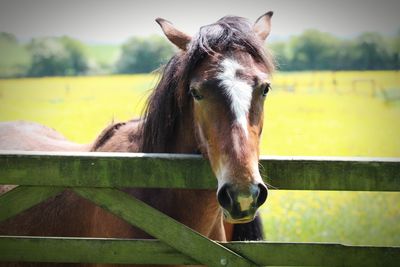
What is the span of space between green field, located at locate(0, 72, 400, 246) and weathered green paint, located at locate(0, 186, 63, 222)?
129cm

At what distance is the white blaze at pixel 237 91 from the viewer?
3490mm

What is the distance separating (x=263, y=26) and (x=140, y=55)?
3093 centimetres

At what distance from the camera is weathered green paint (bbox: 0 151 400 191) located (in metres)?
3.45

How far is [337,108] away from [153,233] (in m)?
25.2

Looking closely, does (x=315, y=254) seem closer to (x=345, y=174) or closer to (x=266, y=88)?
(x=345, y=174)

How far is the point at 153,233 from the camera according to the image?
343 centimetres

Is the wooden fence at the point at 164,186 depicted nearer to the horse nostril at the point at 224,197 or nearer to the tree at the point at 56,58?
the horse nostril at the point at 224,197

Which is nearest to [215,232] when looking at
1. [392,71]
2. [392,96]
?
[392,96]

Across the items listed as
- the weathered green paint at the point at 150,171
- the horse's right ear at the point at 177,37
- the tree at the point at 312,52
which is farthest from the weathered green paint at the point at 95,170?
the tree at the point at 312,52

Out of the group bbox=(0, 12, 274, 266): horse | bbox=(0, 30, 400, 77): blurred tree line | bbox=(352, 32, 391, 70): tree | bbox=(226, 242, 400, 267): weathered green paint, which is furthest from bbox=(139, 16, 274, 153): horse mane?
bbox=(352, 32, 391, 70): tree

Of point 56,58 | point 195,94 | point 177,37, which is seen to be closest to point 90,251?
point 195,94

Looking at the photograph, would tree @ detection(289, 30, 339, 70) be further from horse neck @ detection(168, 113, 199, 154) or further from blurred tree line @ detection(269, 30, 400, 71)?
horse neck @ detection(168, 113, 199, 154)

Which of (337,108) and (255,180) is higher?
(255,180)

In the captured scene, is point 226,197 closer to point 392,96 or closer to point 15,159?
point 15,159
